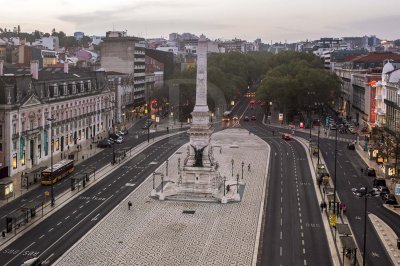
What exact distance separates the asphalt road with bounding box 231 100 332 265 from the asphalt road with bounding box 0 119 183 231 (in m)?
24.7

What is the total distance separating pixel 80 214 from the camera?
182 feet

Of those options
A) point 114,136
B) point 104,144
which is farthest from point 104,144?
point 114,136

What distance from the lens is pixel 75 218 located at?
53.8m

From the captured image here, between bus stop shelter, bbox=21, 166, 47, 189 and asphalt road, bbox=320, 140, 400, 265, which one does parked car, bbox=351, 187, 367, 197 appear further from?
bus stop shelter, bbox=21, 166, 47, 189

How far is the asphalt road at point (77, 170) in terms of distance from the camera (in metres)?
57.3

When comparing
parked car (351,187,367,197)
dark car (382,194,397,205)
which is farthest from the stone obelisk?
dark car (382,194,397,205)

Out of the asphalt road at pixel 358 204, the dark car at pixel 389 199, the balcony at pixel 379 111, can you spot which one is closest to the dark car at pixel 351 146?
the asphalt road at pixel 358 204

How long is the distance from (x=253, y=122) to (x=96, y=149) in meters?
60.1

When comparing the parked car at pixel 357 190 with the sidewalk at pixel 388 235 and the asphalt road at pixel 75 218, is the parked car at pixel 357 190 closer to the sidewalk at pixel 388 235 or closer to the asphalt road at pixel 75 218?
the sidewalk at pixel 388 235

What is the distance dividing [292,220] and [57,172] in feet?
108

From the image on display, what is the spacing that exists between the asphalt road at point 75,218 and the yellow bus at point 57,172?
5478 mm

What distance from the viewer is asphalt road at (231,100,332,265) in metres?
43.5

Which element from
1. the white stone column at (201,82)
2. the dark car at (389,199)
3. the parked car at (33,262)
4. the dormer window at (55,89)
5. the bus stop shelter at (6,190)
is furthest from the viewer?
the dormer window at (55,89)

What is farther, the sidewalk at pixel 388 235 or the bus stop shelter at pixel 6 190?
the bus stop shelter at pixel 6 190
